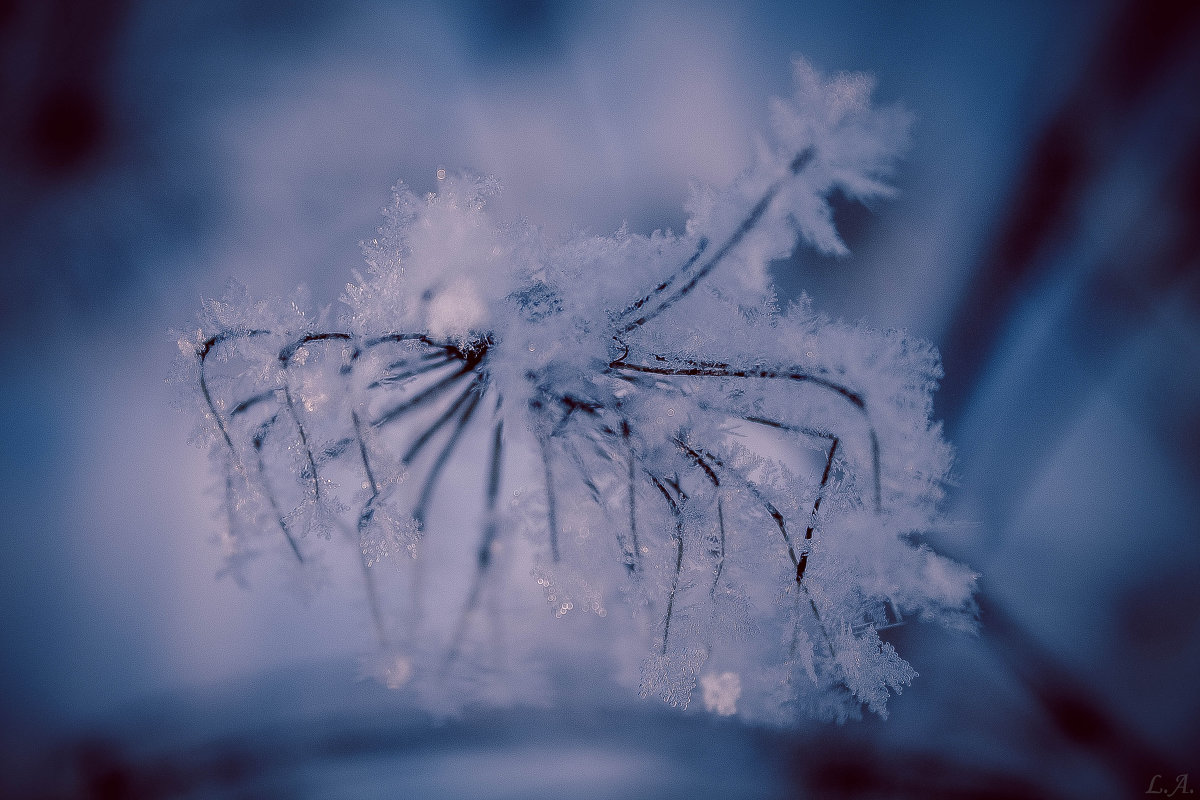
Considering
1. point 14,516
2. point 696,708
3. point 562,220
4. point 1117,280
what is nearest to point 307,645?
point 14,516

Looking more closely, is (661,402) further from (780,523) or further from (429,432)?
(429,432)

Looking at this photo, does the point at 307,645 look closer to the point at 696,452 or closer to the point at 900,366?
the point at 696,452

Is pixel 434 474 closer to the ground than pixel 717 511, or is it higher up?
higher up

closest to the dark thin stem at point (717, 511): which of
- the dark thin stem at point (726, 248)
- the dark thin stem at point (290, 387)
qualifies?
the dark thin stem at point (726, 248)

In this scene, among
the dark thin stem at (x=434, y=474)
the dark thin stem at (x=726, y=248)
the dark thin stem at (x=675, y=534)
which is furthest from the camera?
→ the dark thin stem at (x=434, y=474)

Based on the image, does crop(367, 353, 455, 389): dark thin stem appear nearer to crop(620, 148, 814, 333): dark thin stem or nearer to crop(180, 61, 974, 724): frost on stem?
crop(180, 61, 974, 724): frost on stem

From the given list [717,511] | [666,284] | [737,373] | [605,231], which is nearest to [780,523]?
[717,511]

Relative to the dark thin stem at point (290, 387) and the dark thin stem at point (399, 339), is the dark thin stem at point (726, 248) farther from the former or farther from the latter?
the dark thin stem at point (290, 387)
